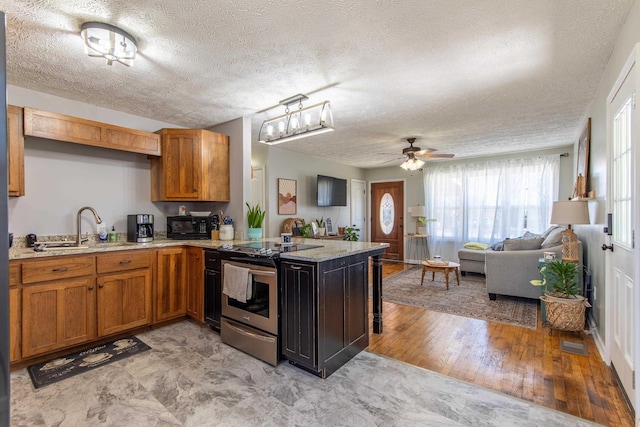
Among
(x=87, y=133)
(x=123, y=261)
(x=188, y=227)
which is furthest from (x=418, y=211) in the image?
(x=87, y=133)

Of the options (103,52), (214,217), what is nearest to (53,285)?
(214,217)

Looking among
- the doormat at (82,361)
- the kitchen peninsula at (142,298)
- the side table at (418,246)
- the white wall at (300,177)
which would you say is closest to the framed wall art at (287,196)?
the white wall at (300,177)

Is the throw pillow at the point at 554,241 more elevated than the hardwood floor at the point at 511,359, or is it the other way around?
the throw pillow at the point at 554,241

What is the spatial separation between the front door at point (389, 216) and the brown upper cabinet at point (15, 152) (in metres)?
6.72

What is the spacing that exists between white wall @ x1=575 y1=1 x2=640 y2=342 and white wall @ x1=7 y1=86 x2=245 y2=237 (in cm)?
339

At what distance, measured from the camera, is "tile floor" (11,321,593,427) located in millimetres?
1738

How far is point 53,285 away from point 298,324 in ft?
6.65

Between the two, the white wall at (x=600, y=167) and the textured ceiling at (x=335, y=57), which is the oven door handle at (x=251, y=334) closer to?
the textured ceiling at (x=335, y=57)

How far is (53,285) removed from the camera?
7.91 ft

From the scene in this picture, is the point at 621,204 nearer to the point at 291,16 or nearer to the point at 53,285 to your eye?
the point at 291,16

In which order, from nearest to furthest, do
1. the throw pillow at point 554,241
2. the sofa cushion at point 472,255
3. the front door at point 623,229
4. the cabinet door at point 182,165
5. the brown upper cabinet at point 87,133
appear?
the front door at point 623,229 → the brown upper cabinet at point 87,133 → the cabinet door at point 182,165 → the throw pillow at point 554,241 → the sofa cushion at point 472,255

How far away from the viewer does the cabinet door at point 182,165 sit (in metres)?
3.46

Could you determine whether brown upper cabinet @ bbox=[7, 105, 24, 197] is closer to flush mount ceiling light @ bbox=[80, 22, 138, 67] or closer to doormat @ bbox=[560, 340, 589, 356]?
flush mount ceiling light @ bbox=[80, 22, 138, 67]

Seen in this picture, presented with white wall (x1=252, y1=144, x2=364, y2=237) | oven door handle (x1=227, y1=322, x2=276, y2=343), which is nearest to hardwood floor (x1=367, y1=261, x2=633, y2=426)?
oven door handle (x1=227, y1=322, x2=276, y2=343)
